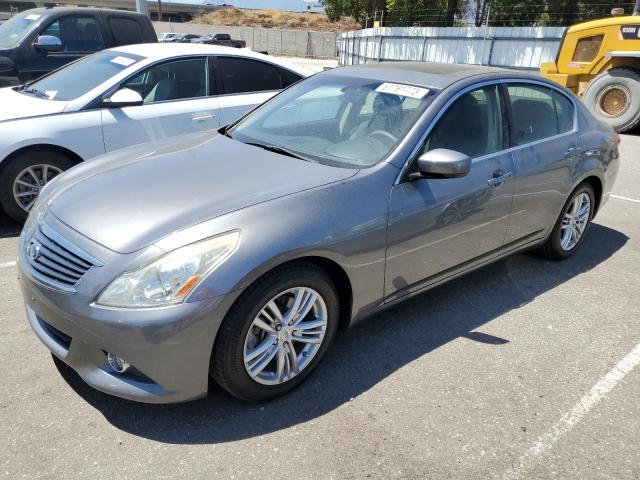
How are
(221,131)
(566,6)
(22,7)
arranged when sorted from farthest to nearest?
(22,7) < (566,6) < (221,131)

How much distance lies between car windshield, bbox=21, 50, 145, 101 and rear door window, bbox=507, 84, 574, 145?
139 inches

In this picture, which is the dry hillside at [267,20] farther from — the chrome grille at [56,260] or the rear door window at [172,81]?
the chrome grille at [56,260]

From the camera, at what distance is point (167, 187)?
277 centimetres

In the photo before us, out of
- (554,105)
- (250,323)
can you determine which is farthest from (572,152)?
(250,323)

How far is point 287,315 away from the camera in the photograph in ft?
8.63

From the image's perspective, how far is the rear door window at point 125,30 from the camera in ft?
25.4

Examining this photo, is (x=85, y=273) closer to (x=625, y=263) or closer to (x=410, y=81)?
(x=410, y=81)

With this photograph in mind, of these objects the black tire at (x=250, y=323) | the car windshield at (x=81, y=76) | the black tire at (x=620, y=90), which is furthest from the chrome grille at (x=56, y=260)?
the black tire at (x=620, y=90)

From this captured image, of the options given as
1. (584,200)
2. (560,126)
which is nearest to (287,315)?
(560,126)

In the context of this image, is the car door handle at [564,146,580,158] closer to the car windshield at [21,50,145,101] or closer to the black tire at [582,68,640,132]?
the car windshield at [21,50,145,101]

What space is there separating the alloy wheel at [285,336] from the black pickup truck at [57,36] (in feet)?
20.9

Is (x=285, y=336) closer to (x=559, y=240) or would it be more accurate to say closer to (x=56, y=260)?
(x=56, y=260)

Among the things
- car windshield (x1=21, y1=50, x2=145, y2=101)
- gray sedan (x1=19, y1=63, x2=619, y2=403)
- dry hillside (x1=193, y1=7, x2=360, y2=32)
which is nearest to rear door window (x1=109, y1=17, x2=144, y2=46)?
car windshield (x1=21, y1=50, x2=145, y2=101)

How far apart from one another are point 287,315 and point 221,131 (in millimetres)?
1738
